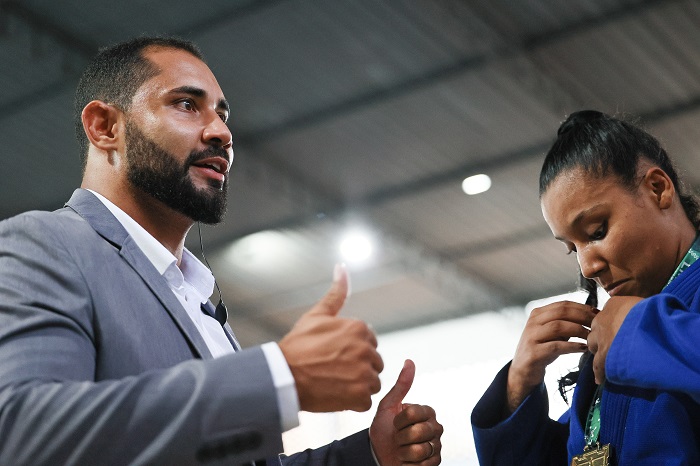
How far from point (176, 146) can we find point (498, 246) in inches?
366

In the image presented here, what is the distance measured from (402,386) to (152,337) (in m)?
0.65

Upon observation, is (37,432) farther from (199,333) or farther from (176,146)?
(176,146)

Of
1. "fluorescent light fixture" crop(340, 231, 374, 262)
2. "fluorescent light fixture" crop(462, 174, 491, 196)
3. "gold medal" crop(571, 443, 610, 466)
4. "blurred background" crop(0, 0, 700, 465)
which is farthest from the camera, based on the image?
"fluorescent light fixture" crop(340, 231, 374, 262)

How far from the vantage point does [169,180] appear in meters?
2.09

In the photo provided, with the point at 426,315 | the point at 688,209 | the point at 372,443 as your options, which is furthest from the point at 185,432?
the point at 426,315

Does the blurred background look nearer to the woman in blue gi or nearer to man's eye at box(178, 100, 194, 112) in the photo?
the woman in blue gi

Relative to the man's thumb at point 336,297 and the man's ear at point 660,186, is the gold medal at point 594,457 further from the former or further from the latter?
the man's thumb at point 336,297

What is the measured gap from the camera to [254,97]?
26.4 ft

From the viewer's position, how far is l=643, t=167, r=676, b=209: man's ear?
7.04 feet

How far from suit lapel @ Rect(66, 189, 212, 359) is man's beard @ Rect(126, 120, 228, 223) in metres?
0.20

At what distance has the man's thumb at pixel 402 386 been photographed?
6.70ft

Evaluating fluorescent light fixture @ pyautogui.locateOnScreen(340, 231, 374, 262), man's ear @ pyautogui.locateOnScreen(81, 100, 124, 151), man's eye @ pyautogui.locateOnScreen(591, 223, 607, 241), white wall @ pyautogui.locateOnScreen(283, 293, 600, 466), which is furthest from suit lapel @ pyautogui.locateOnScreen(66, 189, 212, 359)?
white wall @ pyautogui.locateOnScreen(283, 293, 600, 466)

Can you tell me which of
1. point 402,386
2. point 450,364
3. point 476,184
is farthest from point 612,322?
point 450,364

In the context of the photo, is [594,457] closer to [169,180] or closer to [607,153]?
[607,153]
